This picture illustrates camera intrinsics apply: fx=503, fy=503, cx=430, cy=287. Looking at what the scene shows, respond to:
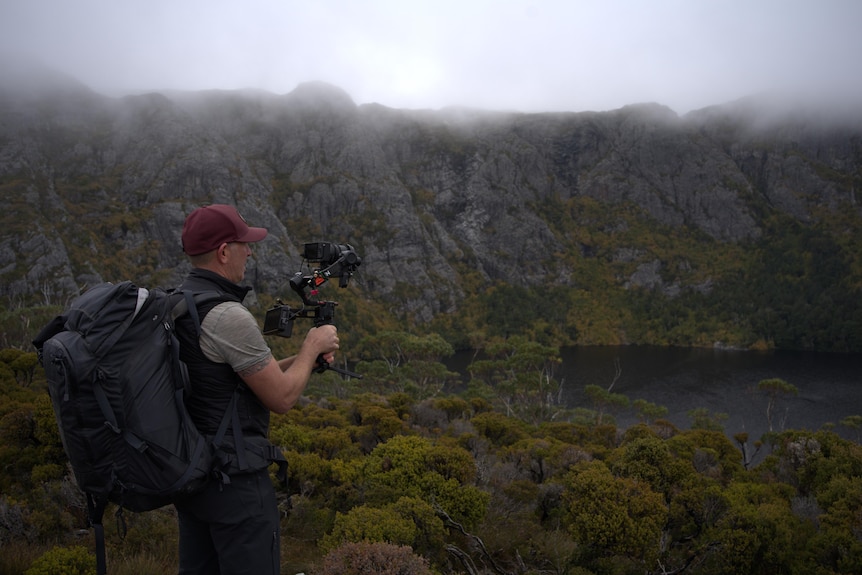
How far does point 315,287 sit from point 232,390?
845 millimetres

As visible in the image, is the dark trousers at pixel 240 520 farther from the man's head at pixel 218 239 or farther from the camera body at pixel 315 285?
the man's head at pixel 218 239

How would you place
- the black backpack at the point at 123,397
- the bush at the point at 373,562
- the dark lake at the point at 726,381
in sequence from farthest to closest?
the dark lake at the point at 726,381
the bush at the point at 373,562
the black backpack at the point at 123,397

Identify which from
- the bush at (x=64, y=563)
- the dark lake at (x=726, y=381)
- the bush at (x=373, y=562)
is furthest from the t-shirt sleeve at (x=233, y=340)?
the dark lake at (x=726, y=381)

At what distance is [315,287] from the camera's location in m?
3.01

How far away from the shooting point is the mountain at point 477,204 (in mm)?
81938

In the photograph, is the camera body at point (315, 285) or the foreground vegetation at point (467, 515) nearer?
the camera body at point (315, 285)

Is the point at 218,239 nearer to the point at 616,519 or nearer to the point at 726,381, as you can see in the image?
the point at 616,519

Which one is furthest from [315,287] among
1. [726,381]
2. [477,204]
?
[477,204]

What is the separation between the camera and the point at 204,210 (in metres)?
2.43

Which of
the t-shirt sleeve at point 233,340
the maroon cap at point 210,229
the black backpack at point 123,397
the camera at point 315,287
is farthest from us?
the camera at point 315,287

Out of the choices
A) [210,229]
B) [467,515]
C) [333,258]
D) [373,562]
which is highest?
[210,229]

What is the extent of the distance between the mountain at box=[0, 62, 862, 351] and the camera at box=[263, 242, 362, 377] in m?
71.9

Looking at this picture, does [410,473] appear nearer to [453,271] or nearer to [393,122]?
[453,271]

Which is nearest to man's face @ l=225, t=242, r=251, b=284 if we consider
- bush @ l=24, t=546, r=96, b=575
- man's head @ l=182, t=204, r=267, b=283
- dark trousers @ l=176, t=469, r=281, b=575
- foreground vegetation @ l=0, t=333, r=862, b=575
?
man's head @ l=182, t=204, r=267, b=283
